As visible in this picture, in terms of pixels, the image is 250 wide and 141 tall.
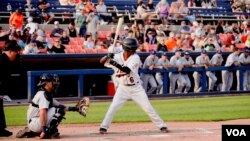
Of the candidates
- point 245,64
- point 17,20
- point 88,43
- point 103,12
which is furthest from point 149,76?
point 17,20

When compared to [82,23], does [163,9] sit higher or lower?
higher

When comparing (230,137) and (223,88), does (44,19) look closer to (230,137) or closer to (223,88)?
(223,88)

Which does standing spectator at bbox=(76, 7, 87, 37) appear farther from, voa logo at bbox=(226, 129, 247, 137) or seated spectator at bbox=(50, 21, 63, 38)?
voa logo at bbox=(226, 129, 247, 137)

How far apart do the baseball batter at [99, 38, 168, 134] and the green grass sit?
233cm

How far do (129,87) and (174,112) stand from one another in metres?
4.17

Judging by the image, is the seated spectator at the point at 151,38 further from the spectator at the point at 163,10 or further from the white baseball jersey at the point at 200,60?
the spectator at the point at 163,10

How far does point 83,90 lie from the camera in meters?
19.0

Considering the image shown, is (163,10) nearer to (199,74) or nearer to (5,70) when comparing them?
(199,74)

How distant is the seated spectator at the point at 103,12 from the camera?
2338 centimetres

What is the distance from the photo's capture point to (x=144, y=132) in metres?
11.0

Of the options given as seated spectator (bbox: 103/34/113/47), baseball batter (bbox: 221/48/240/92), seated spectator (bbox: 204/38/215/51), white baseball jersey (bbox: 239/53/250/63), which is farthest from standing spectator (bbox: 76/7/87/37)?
white baseball jersey (bbox: 239/53/250/63)

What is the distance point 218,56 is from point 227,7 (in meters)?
9.57

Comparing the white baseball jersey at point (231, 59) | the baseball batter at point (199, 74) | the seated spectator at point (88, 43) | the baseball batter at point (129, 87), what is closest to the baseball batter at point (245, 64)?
the white baseball jersey at point (231, 59)

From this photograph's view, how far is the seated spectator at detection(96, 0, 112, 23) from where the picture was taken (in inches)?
920
